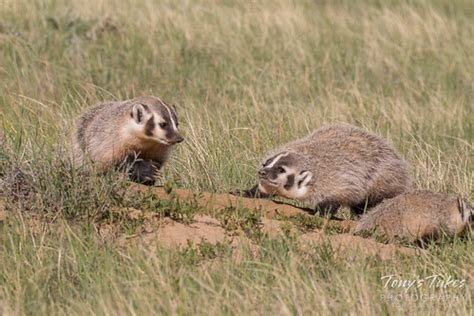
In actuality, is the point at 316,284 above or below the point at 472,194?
above

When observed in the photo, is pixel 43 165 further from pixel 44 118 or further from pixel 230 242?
pixel 44 118

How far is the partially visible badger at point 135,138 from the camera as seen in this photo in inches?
295

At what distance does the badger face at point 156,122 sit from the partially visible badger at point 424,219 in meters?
1.56

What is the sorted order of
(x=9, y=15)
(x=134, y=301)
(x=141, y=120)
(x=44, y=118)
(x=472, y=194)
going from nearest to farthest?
(x=134, y=301) → (x=141, y=120) → (x=472, y=194) → (x=44, y=118) → (x=9, y=15)

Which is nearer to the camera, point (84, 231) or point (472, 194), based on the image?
point (84, 231)

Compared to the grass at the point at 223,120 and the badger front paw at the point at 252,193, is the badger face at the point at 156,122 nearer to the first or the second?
the grass at the point at 223,120

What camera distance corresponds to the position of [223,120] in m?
9.60

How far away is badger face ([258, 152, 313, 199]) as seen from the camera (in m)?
7.50

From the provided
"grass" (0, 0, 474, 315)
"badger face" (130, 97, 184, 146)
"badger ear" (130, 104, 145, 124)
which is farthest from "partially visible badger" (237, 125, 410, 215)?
"badger ear" (130, 104, 145, 124)

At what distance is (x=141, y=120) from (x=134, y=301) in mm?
2463

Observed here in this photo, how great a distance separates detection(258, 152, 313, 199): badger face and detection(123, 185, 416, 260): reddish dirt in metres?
0.52

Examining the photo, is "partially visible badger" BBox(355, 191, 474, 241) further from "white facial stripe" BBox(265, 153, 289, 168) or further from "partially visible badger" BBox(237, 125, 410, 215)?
"white facial stripe" BBox(265, 153, 289, 168)

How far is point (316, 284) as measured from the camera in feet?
18.2

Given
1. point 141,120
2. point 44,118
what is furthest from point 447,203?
point 44,118
